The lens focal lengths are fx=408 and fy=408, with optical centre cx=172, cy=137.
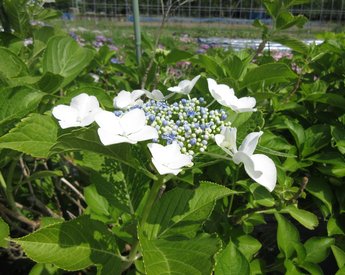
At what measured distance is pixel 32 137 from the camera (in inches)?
29.1

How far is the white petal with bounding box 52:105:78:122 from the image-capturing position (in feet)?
2.40

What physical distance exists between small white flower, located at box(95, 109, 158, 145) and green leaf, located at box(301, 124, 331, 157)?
0.61 meters

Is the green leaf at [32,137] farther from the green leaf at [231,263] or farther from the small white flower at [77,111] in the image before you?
the green leaf at [231,263]

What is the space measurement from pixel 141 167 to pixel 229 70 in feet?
1.81

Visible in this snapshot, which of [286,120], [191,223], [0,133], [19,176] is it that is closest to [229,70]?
[286,120]

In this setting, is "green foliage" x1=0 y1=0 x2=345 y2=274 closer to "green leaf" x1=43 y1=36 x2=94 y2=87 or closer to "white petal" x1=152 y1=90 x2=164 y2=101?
"green leaf" x1=43 y1=36 x2=94 y2=87

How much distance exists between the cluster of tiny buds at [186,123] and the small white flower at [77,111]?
54mm

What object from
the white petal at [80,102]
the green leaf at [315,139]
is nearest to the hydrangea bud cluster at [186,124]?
the white petal at [80,102]

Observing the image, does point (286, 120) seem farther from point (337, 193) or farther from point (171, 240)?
point (171, 240)

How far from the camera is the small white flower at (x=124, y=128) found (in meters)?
0.62

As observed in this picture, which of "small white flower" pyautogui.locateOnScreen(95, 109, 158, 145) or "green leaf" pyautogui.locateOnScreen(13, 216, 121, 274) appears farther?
"green leaf" pyautogui.locateOnScreen(13, 216, 121, 274)

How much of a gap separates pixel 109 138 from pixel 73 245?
0.90ft

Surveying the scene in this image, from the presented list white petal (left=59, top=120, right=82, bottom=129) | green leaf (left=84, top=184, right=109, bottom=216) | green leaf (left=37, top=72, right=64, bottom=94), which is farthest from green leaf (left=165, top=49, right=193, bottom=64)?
white petal (left=59, top=120, right=82, bottom=129)

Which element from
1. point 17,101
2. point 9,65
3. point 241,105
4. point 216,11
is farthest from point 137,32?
point 216,11
